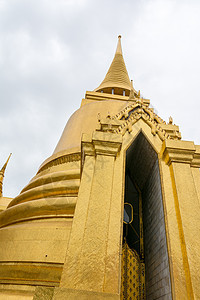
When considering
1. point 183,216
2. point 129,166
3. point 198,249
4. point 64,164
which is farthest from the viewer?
point 64,164

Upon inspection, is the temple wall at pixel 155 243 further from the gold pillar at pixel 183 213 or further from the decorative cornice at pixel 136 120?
the decorative cornice at pixel 136 120

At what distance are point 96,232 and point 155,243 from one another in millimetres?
1284

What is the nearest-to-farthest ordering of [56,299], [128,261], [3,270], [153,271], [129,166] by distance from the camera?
1. [56,299]
2. [153,271]
3. [128,261]
4. [3,270]
5. [129,166]

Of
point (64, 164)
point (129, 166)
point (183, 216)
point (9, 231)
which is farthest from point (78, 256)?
point (64, 164)

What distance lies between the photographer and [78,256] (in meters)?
2.48

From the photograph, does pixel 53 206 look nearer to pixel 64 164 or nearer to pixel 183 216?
pixel 64 164

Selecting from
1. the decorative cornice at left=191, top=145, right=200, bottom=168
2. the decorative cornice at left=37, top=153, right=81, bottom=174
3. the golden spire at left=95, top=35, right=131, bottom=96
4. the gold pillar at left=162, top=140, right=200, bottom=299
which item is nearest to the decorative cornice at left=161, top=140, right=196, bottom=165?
the gold pillar at left=162, top=140, right=200, bottom=299

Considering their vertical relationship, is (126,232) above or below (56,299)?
above

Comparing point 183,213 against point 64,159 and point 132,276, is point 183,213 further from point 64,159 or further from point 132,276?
point 64,159

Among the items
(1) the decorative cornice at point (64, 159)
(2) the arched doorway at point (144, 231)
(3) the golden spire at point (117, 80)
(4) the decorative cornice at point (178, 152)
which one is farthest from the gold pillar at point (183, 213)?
(3) the golden spire at point (117, 80)

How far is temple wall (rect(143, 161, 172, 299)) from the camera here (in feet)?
9.54

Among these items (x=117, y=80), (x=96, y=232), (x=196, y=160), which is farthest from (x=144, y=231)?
(x=117, y=80)

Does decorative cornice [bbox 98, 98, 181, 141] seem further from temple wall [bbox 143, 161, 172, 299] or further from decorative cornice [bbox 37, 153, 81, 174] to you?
decorative cornice [bbox 37, 153, 81, 174]

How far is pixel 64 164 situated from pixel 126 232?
3.22m
